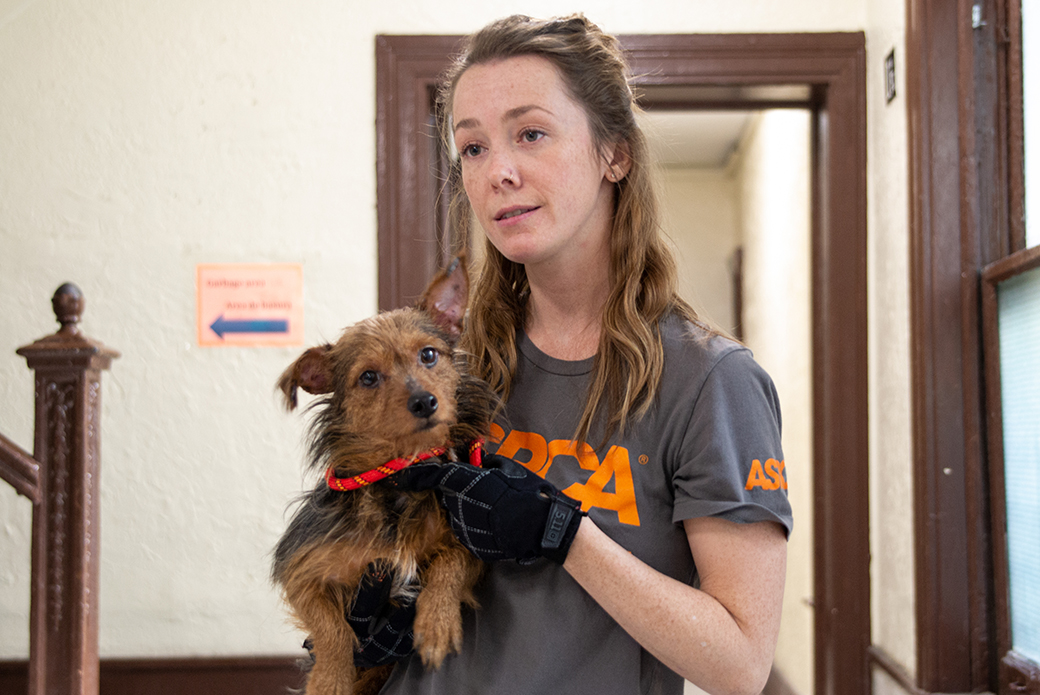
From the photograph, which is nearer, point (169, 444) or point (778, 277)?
point (169, 444)

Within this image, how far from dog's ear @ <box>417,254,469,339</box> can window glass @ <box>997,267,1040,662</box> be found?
5.13 ft

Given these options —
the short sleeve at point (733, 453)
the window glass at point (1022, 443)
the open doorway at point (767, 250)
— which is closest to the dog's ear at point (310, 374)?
the short sleeve at point (733, 453)

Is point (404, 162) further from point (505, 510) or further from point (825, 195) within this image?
point (505, 510)

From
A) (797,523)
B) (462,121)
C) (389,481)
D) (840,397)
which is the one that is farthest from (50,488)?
(797,523)

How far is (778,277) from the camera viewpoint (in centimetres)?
480

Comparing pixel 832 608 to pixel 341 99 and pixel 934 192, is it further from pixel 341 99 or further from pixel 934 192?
pixel 341 99

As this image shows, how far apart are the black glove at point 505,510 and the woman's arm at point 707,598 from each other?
4 centimetres

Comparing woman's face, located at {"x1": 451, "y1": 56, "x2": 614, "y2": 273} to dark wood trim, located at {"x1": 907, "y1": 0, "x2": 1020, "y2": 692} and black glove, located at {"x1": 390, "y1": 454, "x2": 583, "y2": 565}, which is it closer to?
black glove, located at {"x1": 390, "y1": 454, "x2": 583, "y2": 565}

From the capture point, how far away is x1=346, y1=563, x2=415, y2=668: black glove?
1.26m

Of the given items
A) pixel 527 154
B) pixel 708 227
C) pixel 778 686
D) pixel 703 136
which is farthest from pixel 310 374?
pixel 708 227

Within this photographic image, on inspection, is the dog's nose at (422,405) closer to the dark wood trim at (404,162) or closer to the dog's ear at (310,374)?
the dog's ear at (310,374)

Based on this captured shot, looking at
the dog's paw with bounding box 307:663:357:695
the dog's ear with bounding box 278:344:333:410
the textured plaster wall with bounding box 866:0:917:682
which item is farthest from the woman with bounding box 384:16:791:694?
the textured plaster wall with bounding box 866:0:917:682

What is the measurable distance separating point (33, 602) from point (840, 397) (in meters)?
2.75

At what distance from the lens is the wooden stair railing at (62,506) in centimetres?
224
